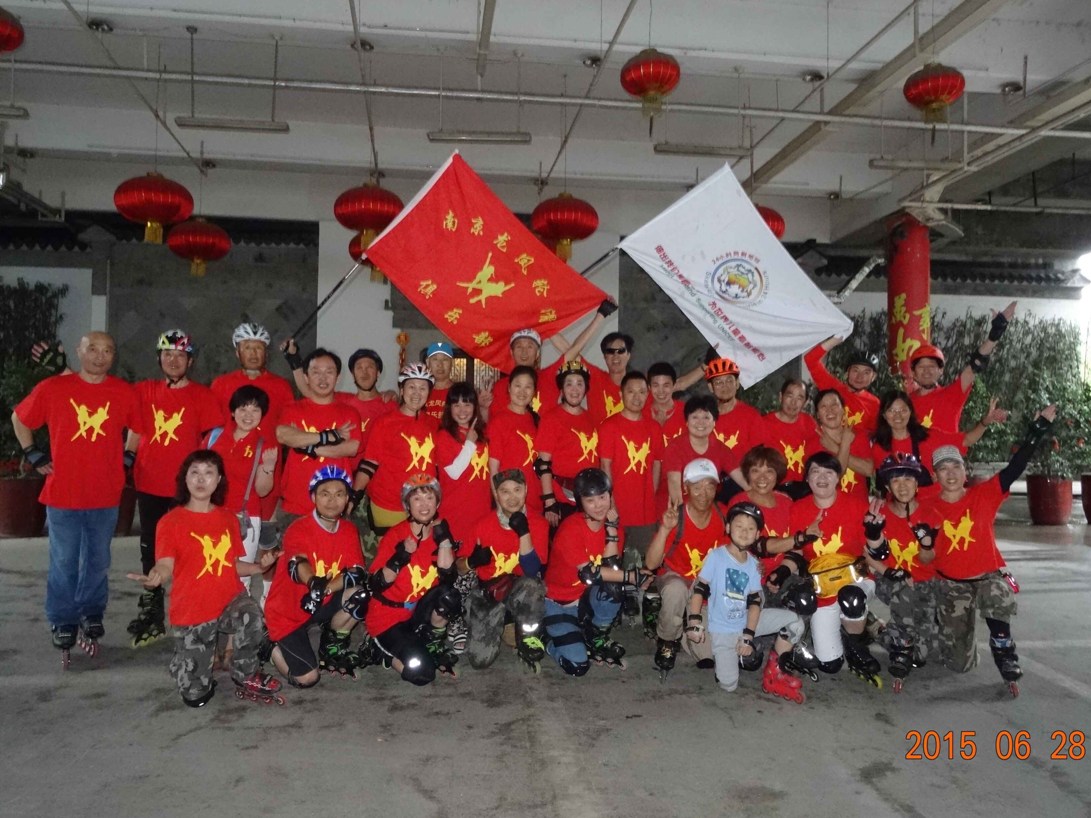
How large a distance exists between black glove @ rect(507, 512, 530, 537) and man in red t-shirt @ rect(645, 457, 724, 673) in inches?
24.1

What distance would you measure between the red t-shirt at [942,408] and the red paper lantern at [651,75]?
101 inches

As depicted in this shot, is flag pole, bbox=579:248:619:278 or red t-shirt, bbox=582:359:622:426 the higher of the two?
flag pole, bbox=579:248:619:278

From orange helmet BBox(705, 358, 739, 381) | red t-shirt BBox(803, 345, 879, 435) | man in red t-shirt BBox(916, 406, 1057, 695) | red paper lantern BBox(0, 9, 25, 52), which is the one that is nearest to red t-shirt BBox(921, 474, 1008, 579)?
man in red t-shirt BBox(916, 406, 1057, 695)

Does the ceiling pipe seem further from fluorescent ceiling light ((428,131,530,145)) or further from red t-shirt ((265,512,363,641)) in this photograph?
red t-shirt ((265,512,363,641))

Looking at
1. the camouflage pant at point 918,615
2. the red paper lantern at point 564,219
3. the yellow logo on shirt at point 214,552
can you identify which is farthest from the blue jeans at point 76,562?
the red paper lantern at point 564,219

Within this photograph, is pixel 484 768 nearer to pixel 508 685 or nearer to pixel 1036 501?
pixel 508 685

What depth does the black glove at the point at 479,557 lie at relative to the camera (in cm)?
392

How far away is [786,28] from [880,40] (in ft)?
2.58

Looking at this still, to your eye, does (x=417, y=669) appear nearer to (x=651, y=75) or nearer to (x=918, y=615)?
(x=918, y=615)

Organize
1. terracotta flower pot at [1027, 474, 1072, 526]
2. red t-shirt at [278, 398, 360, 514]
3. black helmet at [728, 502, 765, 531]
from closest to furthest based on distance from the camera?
black helmet at [728, 502, 765, 531], red t-shirt at [278, 398, 360, 514], terracotta flower pot at [1027, 474, 1072, 526]

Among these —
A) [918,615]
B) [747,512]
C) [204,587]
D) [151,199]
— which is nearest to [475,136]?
[151,199]

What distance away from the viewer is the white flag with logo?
16.3ft

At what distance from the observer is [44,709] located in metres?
3.38

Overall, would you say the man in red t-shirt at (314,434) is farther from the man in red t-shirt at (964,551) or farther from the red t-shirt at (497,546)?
the man in red t-shirt at (964,551)
